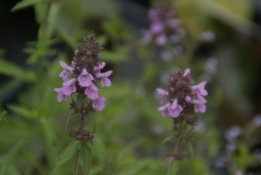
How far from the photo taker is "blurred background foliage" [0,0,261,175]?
2.37 meters

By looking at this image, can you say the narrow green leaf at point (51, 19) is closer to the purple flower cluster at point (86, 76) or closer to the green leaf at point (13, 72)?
the green leaf at point (13, 72)

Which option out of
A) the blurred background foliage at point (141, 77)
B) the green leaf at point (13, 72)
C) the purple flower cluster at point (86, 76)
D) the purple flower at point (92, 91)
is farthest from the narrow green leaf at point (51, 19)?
the purple flower at point (92, 91)

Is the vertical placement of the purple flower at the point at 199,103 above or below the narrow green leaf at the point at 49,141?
below

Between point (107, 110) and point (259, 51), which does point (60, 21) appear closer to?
point (107, 110)

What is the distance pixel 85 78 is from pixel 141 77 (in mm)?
1558

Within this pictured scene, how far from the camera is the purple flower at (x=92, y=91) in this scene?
127 cm

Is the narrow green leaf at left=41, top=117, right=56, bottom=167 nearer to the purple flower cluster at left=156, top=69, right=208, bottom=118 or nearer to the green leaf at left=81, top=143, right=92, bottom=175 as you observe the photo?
the green leaf at left=81, top=143, right=92, bottom=175

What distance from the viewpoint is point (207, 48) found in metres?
4.32

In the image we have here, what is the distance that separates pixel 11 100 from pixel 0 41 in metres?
0.65

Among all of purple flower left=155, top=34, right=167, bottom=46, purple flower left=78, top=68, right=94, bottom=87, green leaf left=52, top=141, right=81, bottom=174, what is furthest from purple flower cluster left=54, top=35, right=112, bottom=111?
purple flower left=155, top=34, right=167, bottom=46

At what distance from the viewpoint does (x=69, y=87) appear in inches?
51.2

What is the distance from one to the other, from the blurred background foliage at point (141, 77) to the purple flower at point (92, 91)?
2.39 ft

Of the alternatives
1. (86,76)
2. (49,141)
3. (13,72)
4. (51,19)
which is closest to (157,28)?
(51,19)

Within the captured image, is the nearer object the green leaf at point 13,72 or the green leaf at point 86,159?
the green leaf at point 86,159
